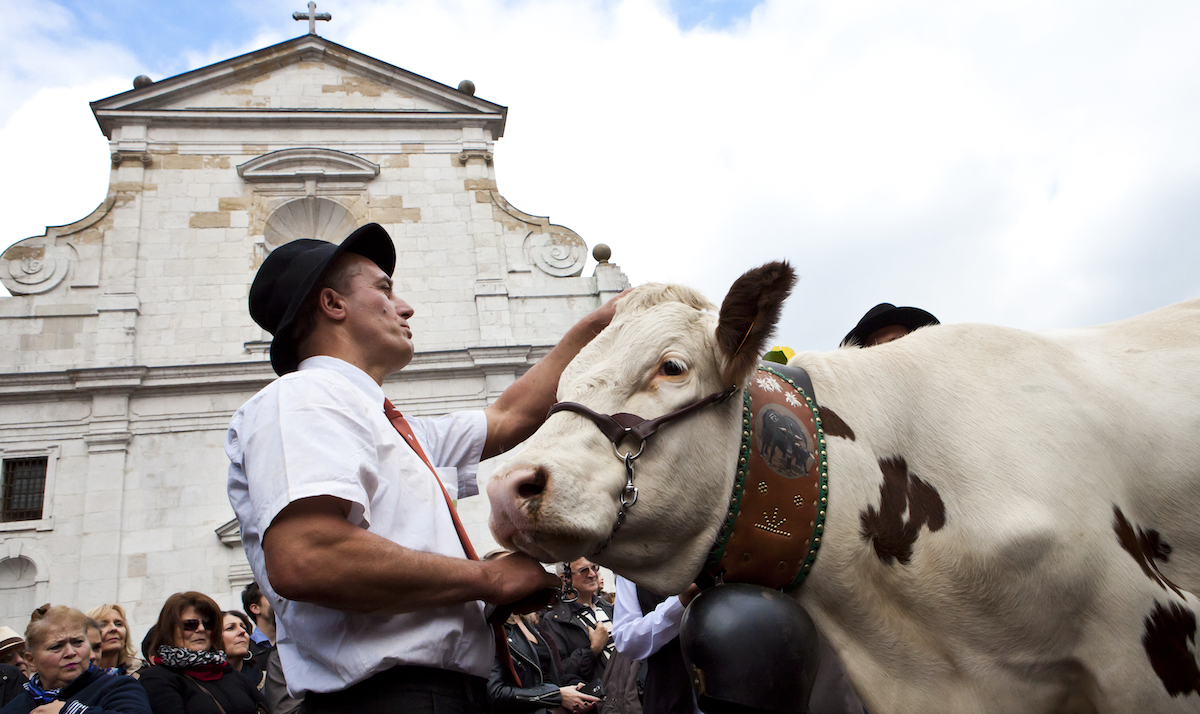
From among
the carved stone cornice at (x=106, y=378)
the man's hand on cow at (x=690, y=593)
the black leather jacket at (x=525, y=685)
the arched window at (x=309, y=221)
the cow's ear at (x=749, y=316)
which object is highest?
the arched window at (x=309, y=221)

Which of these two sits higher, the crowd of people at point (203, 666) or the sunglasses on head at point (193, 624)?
the sunglasses on head at point (193, 624)

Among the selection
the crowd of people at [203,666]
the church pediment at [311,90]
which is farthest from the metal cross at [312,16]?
the crowd of people at [203,666]

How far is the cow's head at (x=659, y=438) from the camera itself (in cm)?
174

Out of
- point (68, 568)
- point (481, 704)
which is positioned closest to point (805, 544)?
point (481, 704)

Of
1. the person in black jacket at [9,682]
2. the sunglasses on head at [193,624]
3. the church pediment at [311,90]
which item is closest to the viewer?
the sunglasses on head at [193,624]

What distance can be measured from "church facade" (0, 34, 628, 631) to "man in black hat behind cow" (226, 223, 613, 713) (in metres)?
11.2

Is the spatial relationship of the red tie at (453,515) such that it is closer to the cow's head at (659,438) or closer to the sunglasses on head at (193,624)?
the cow's head at (659,438)

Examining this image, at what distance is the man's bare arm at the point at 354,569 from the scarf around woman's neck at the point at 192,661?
3241mm

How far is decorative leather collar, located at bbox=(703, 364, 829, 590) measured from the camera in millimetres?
1972

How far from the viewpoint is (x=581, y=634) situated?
18.6 feet

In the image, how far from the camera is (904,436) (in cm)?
219

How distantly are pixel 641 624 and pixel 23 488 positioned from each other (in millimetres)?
14243

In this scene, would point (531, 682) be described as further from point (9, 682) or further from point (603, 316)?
point (603, 316)

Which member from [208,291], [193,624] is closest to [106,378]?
[208,291]
